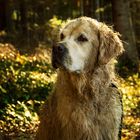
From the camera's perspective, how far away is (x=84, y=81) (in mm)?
7270

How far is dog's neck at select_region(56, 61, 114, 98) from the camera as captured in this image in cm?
723

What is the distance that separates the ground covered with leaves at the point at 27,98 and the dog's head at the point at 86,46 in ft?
9.32

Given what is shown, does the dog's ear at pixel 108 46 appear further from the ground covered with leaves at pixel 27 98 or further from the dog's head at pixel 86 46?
the ground covered with leaves at pixel 27 98

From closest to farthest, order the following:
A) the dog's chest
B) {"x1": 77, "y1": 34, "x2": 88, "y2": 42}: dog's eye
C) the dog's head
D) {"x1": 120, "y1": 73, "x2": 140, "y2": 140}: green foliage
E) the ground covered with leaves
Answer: the dog's head < the dog's chest < {"x1": 77, "y1": 34, "x2": 88, "y2": 42}: dog's eye < the ground covered with leaves < {"x1": 120, "y1": 73, "x2": 140, "y2": 140}: green foliage

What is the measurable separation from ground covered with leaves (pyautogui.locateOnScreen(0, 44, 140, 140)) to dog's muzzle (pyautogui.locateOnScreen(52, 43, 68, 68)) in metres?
2.88

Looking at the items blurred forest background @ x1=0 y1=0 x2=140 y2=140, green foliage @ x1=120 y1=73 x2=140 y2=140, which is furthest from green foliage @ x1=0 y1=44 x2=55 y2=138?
green foliage @ x1=120 y1=73 x2=140 y2=140

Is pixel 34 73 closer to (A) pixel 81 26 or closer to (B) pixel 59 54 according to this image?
(A) pixel 81 26

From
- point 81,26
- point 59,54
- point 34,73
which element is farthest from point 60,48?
point 34,73

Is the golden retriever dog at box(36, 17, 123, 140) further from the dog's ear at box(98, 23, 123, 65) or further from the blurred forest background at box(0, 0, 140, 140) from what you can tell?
the blurred forest background at box(0, 0, 140, 140)

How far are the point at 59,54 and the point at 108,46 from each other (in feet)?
2.79

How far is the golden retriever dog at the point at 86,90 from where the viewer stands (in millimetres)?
7180

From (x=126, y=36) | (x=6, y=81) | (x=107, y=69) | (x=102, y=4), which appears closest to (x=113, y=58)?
(x=107, y=69)

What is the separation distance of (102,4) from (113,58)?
2162 cm

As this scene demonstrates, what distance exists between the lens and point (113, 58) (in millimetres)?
7410
